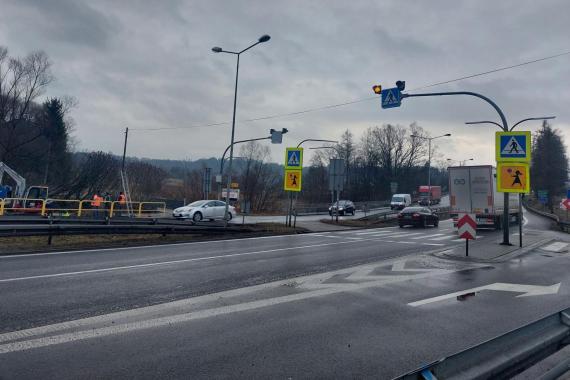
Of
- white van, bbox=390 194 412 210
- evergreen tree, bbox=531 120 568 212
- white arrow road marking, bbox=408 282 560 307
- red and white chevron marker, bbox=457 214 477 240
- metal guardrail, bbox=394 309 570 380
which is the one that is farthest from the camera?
evergreen tree, bbox=531 120 568 212

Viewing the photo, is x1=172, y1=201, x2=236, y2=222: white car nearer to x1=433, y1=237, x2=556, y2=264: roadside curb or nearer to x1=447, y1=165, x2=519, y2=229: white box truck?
x1=447, y1=165, x2=519, y2=229: white box truck

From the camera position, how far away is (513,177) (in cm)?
1505

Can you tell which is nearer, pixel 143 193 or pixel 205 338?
pixel 205 338

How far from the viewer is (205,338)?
5.05 metres

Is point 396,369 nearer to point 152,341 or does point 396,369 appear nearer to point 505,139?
point 152,341

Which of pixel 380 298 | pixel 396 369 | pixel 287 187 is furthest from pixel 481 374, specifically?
pixel 287 187

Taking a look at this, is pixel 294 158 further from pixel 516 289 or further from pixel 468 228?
pixel 516 289

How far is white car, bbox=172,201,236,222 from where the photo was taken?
28.6 m

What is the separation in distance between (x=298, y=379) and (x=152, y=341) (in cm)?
203

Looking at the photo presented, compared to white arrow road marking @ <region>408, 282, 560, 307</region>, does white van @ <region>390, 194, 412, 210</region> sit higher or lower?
higher

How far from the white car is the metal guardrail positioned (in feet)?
86.4

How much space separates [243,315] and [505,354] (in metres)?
3.78

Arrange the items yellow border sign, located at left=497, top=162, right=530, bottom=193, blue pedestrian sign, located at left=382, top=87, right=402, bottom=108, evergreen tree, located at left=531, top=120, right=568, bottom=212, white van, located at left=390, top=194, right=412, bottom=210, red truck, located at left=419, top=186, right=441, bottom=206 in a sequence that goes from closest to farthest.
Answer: yellow border sign, located at left=497, top=162, right=530, bottom=193
blue pedestrian sign, located at left=382, top=87, right=402, bottom=108
white van, located at left=390, top=194, right=412, bottom=210
red truck, located at left=419, top=186, right=441, bottom=206
evergreen tree, located at left=531, top=120, right=568, bottom=212

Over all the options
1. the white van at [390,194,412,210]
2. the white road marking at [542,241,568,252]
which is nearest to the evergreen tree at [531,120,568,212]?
the white van at [390,194,412,210]
